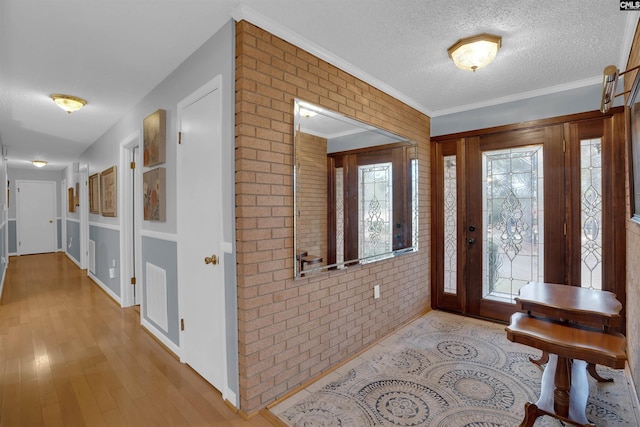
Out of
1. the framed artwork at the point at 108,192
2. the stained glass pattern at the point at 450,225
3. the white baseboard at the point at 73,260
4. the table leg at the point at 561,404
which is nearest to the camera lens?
the table leg at the point at 561,404

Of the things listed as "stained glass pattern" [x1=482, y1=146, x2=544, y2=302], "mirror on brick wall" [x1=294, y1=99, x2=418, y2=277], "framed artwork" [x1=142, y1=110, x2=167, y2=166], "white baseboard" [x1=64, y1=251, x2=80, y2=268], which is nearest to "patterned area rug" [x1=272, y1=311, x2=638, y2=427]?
"stained glass pattern" [x1=482, y1=146, x2=544, y2=302]

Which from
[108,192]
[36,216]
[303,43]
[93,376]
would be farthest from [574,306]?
[36,216]

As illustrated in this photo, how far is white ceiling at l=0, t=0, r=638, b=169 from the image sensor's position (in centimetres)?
172

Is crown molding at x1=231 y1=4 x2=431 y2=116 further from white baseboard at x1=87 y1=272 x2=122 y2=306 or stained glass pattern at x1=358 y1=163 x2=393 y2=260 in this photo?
white baseboard at x1=87 y1=272 x2=122 y2=306

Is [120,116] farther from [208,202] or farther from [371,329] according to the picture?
[371,329]

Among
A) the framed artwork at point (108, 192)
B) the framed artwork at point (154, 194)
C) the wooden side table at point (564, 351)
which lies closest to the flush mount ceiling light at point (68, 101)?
the framed artwork at point (108, 192)

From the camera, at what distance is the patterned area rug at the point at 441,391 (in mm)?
1757

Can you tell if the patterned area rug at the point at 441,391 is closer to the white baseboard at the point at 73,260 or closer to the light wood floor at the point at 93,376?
the light wood floor at the point at 93,376

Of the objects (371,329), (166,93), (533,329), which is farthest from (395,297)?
(166,93)

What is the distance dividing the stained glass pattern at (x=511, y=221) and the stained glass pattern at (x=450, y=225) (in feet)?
1.01

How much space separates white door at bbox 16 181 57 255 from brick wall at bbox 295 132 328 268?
372 inches

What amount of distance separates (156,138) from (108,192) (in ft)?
6.82

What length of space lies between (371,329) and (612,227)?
2.28 m

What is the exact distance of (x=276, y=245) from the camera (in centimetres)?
192
